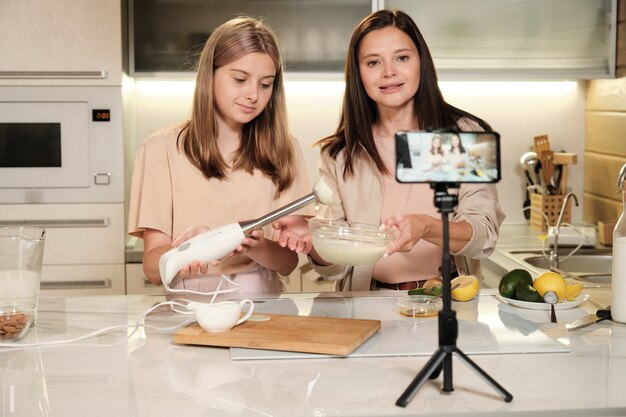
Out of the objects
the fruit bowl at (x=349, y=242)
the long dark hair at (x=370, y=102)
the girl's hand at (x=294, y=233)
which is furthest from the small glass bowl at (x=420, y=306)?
the long dark hair at (x=370, y=102)

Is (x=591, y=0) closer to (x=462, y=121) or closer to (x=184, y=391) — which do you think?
(x=462, y=121)

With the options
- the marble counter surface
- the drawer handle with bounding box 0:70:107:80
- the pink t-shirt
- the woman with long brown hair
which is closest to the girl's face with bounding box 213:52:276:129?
the woman with long brown hair

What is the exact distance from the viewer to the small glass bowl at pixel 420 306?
1.80m

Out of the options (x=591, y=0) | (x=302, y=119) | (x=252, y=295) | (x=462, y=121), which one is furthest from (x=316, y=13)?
(x=252, y=295)

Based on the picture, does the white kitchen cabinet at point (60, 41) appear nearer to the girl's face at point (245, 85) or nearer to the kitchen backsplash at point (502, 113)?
the kitchen backsplash at point (502, 113)

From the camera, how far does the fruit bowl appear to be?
5.55ft

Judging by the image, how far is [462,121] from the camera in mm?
2225

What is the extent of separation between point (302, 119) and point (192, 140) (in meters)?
1.69

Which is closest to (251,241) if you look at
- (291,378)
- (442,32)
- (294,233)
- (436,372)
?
(294,233)

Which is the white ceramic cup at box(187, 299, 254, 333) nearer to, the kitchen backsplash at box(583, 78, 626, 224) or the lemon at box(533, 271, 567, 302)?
the lemon at box(533, 271, 567, 302)

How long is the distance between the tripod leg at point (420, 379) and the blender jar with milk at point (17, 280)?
764 mm

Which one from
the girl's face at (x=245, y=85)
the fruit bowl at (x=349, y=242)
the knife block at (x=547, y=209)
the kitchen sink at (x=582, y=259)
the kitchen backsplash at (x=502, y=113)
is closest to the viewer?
the fruit bowl at (x=349, y=242)

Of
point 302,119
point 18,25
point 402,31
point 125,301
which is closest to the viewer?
point 125,301

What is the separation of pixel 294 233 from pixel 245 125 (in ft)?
1.22
